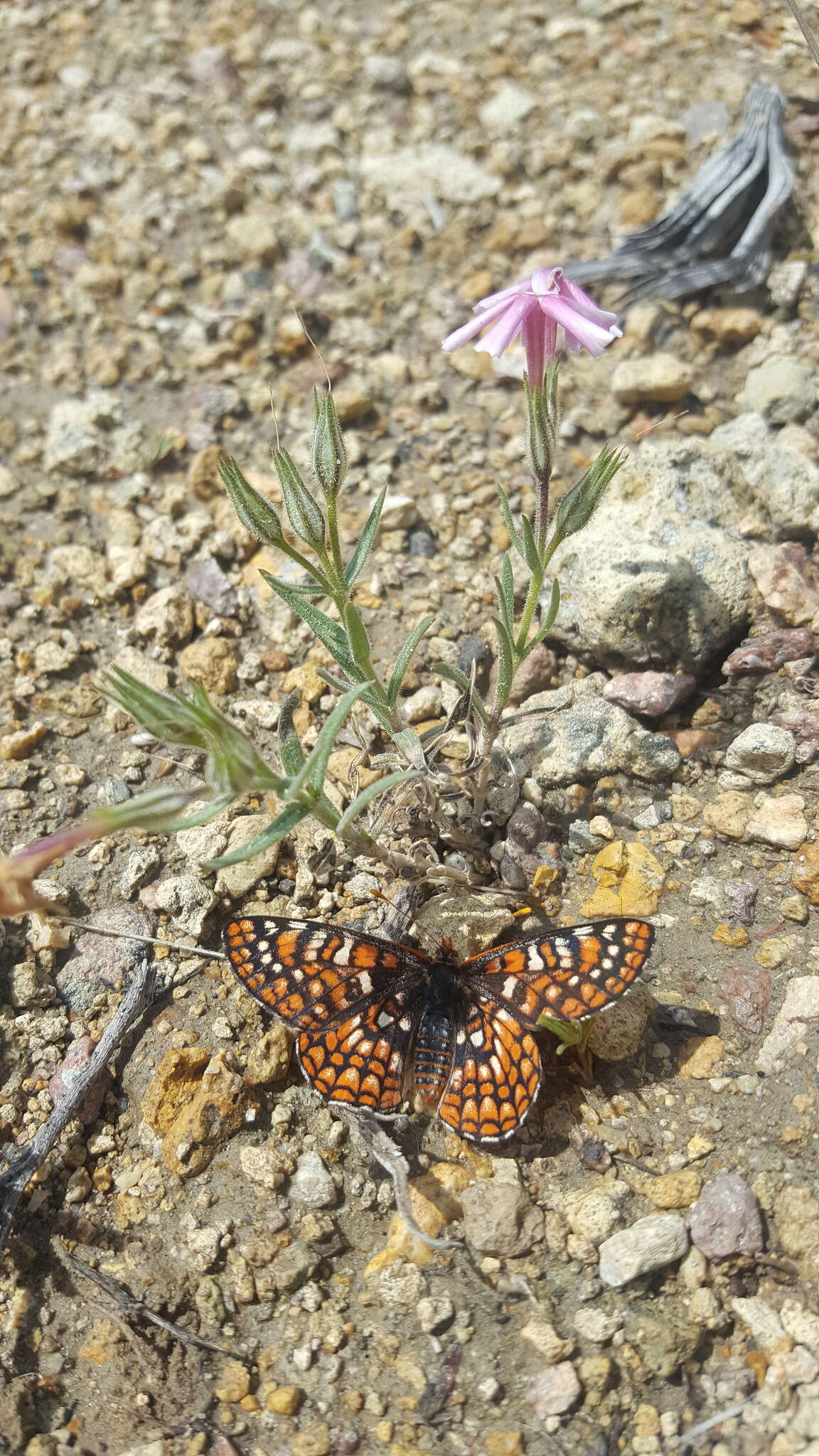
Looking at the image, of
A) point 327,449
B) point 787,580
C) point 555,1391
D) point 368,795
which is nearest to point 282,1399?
point 555,1391

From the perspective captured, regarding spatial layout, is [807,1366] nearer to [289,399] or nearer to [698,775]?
[698,775]

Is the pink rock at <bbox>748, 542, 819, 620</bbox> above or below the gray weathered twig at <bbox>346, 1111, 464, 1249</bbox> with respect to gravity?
above

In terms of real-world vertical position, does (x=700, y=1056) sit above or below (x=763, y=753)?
below

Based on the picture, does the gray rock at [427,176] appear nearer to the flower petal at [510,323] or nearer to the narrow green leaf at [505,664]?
the flower petal at [510,323]

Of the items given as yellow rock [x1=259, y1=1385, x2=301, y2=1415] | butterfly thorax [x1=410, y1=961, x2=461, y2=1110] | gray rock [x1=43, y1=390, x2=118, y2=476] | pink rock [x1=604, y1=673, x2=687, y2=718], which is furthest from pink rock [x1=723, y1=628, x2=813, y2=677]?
gray rock [x1=43, y1=390, x2=118, y2=476]

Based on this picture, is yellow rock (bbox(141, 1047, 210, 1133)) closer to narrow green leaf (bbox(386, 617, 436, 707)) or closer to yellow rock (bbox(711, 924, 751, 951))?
narrow green leaf (bbox(386, 617, 436, 707))

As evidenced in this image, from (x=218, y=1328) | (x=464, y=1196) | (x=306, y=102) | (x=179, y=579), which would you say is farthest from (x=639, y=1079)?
(x=306, y=102)

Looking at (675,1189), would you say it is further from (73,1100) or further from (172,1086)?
(73,1100)
